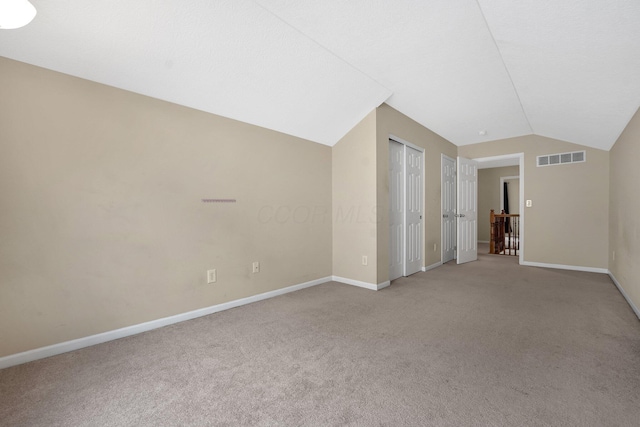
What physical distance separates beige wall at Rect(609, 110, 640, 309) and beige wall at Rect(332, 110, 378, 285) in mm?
2553

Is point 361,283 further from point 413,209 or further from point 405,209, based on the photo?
point 413,209

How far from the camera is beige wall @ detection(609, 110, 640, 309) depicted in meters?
→ 2.84

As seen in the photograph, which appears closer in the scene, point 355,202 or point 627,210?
point 627,210

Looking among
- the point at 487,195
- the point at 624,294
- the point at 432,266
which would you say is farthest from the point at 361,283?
the point at 487,195

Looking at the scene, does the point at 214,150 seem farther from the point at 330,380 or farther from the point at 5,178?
the point at 330,380

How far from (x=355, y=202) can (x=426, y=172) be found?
5.57 feet

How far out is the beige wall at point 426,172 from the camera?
3754mm

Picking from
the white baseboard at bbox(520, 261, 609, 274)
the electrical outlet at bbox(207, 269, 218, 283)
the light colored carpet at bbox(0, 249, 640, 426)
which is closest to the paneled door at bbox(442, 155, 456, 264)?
the white baseboard at bbox(520, 261, 609, 274)

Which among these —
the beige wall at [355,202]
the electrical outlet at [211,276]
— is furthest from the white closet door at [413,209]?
the electrical outlet at [211,276]

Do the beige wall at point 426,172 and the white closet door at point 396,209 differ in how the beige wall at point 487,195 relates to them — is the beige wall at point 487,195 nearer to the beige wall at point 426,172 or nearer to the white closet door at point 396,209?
the beige wall at point 426,172

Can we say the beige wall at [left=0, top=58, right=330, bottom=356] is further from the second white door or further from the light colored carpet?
the second white door

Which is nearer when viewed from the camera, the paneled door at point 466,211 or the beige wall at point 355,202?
the beige wall at point 355,202

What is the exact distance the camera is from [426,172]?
485 cm

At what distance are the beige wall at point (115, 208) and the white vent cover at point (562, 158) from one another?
4751 mm
